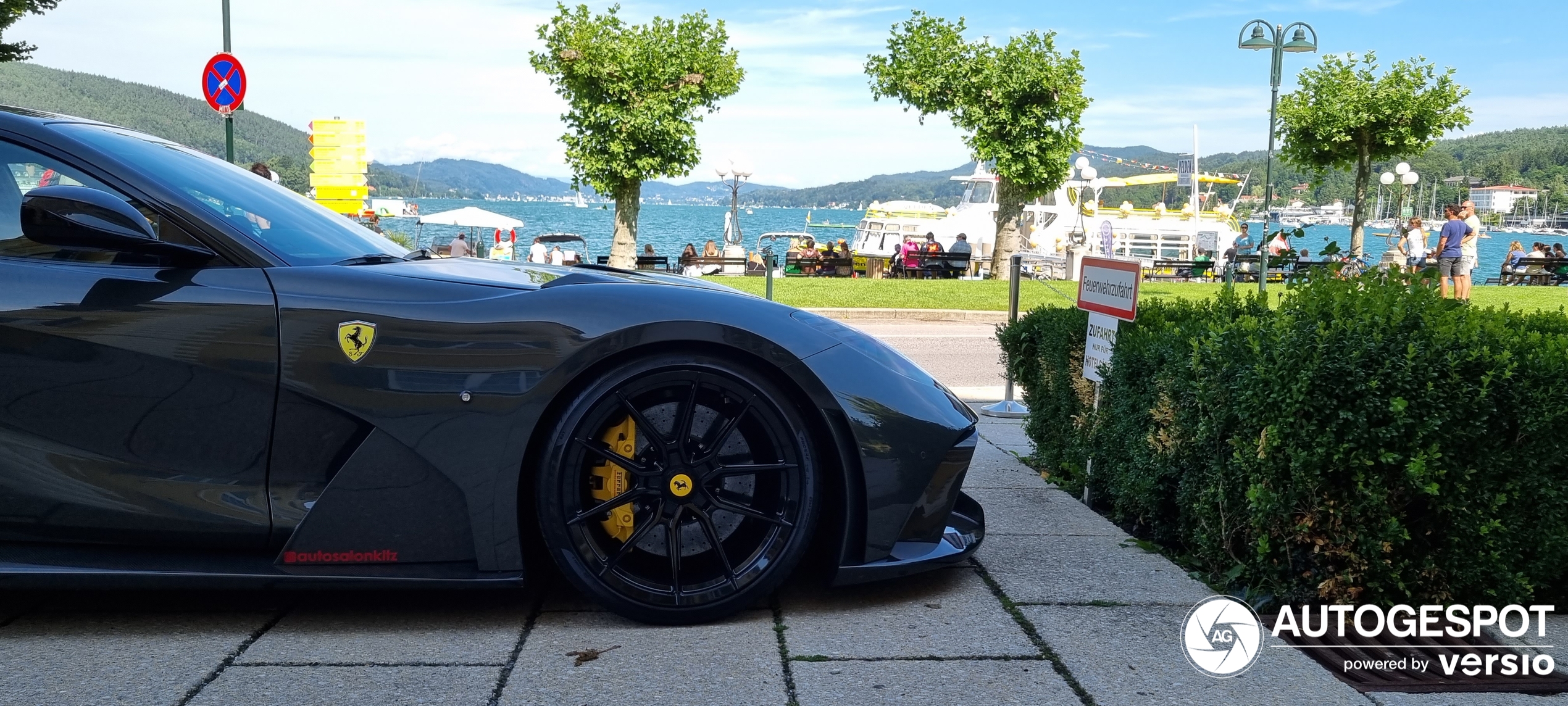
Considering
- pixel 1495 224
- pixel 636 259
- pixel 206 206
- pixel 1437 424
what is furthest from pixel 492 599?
pixel 1495 224

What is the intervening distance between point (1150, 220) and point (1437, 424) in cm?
5171

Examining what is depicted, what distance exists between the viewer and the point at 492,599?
10.3 feet

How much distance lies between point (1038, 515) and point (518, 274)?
2273 mm

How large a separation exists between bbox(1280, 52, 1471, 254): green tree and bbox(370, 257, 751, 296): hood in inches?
1191

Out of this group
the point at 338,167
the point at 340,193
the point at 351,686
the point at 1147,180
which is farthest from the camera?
the point at 1147,180

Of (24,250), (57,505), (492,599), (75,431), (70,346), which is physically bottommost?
(492,599)

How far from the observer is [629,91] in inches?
964

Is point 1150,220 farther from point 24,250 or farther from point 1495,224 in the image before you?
point 1495,224

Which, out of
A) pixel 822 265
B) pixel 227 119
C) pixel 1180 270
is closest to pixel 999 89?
pixel 822 265

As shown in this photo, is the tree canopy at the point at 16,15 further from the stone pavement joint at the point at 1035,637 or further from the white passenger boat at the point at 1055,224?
the white passenger boat at the point at 1055,224

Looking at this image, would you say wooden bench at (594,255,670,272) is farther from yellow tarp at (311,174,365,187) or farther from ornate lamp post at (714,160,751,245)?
yellow tarp at (311,174,365,187)

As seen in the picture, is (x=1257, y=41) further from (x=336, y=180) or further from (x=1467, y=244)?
(x=336, y=180)

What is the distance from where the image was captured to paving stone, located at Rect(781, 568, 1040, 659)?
2.80 metres

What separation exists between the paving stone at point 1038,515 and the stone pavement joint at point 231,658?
2329 mm
